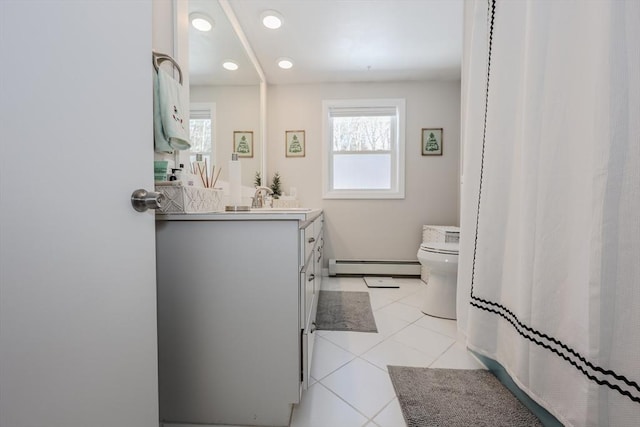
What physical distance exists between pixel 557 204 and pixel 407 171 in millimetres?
2408

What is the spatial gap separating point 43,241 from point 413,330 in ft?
6.10

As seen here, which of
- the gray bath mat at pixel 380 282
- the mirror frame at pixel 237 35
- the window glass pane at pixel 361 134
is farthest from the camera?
the window glass pane at pixel 361 134

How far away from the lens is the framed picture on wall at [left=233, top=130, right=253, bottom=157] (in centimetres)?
208

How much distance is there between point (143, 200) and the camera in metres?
0.57

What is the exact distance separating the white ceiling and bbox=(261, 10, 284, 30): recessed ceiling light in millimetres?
32

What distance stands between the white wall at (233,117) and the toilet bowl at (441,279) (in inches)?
62.6

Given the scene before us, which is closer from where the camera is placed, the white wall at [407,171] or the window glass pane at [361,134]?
the white wall at [407,171]

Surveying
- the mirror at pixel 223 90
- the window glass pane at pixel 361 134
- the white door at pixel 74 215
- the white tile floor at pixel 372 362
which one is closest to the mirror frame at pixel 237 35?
the mirror at pixel 223 90

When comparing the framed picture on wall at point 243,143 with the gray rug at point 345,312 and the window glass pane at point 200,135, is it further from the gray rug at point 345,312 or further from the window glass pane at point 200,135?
the gray rug at point 345,312

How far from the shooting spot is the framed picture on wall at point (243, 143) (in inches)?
82.0

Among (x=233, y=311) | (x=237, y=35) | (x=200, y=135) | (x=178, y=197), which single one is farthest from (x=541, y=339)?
(x=237, y=35)

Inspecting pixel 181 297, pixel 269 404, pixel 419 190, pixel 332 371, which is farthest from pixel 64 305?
pixel 419 190

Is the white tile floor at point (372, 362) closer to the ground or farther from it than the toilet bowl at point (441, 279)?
closer to the ground

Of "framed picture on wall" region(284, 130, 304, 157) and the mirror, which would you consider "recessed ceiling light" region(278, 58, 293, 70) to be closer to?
the mirror
